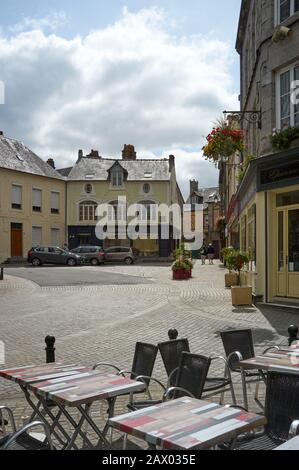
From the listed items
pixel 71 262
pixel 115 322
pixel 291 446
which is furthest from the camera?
pixel 71 262

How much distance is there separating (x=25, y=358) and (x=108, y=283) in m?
12.8

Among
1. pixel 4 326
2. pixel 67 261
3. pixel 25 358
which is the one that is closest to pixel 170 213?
pixel 67 261

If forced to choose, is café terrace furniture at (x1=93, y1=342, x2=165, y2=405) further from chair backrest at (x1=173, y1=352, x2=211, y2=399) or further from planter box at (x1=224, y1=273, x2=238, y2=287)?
planter box at (x1=224, y1=273, x2=238, y2=287)

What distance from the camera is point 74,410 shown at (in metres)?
5.50

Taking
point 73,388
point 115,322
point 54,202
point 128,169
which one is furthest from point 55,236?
point 73,388

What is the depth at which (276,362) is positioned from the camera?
4512 millimetres

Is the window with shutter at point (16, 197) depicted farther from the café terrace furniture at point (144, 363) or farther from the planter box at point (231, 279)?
the café terrace furniture at point (144, 363)

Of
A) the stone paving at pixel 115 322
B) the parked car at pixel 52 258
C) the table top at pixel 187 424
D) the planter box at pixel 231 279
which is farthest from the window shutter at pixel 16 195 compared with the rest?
the table top at pixel 187 424

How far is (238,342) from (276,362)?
1.34m

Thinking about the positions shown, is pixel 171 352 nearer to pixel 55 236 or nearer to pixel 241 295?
pixel 241 295

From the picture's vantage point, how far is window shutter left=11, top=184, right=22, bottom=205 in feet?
129

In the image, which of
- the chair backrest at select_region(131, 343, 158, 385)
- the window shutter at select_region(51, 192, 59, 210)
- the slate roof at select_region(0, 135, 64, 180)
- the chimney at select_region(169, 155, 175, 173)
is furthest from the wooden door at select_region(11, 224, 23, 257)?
the chair backrest at select_region(131, 343, 158, 385)
